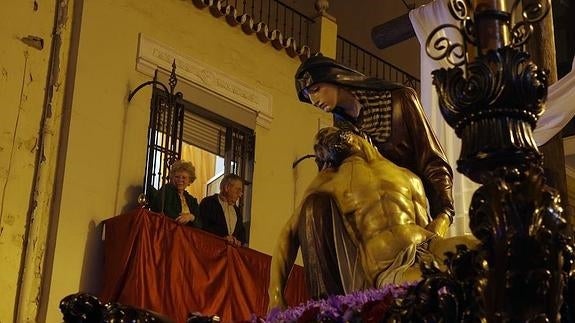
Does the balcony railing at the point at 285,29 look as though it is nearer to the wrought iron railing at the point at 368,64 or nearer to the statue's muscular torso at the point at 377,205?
the wrought iron railing at the point at 368,64

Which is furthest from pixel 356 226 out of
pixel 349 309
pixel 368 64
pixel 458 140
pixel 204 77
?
pixel 368 64

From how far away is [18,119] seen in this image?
814 centimetres

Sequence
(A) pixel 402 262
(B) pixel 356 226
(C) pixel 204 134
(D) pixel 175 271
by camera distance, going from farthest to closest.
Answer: (C) pixel 204 134 < (D) pixel 175 271 < (B) pixel 356 226 < (A) pixel 402 262

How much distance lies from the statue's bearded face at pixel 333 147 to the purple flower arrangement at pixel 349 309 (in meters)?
0.86

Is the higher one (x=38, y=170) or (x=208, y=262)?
(x=38, y=170)

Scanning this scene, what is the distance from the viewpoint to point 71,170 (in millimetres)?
8352

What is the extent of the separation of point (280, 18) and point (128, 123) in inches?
137

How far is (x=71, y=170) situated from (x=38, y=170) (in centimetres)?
29

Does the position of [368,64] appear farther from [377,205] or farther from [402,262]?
[402,262]

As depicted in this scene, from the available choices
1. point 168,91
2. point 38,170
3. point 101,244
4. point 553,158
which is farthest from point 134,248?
point 553,158

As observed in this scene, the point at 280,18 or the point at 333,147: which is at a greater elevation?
the point at 280,18

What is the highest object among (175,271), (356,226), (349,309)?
(175,271)

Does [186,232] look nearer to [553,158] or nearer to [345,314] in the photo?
[553,158]

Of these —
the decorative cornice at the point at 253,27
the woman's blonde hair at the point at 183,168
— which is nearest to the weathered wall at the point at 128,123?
the decorative cornice at the point at 253,27
